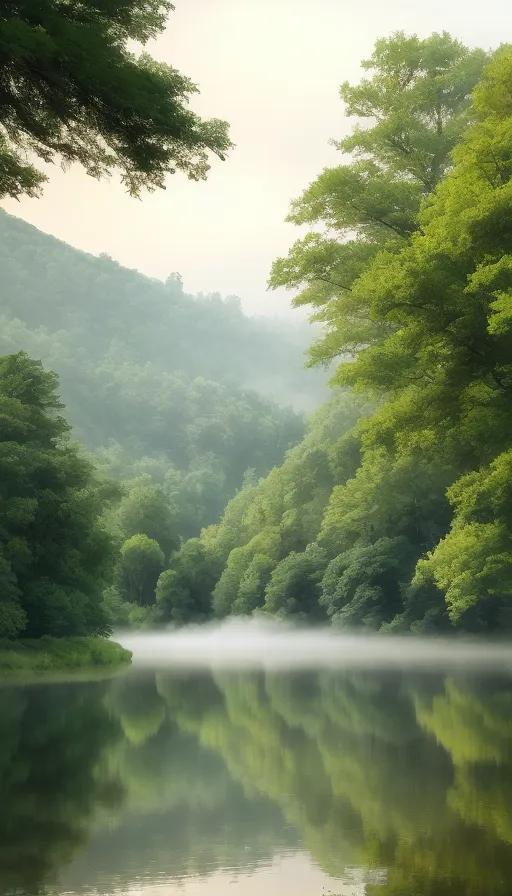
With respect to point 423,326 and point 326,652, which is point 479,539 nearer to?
point 423,326

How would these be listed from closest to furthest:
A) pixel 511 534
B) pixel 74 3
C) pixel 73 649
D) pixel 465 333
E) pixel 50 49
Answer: pixel 50 49 → pixel 74 3 → pixel 465 333 → pixel 511 534 → pixel 73 649

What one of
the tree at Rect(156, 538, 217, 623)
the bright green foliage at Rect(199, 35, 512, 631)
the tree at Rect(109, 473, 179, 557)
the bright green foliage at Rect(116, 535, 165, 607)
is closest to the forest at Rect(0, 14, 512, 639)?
the bright green foliage at Rect(199, 35, 512, 631)

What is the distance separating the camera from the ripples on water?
3778 cm

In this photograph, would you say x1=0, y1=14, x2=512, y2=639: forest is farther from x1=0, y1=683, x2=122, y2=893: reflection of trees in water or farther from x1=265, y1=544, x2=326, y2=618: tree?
x1=0, y1=683, x2=122, y2=893: reflection of trees in water

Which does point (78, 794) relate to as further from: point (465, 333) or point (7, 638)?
point (7, 638)

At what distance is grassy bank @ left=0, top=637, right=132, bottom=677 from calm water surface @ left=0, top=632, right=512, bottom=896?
11.7 m

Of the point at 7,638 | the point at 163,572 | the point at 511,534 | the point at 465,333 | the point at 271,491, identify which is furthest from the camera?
the point at 163,572

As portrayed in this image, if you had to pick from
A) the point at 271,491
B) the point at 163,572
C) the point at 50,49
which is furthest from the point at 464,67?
the point at 163,572

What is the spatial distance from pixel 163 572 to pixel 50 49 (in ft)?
292

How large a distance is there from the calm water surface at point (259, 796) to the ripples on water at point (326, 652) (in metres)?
16.0

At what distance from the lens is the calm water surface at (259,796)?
693cm

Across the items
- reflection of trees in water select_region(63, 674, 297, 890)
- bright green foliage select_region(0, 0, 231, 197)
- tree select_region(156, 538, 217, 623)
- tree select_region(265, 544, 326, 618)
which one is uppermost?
tree select_region(156, 538, 217, 623)

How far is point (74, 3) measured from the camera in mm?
13273

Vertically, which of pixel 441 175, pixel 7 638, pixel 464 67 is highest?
pixel 464 67
